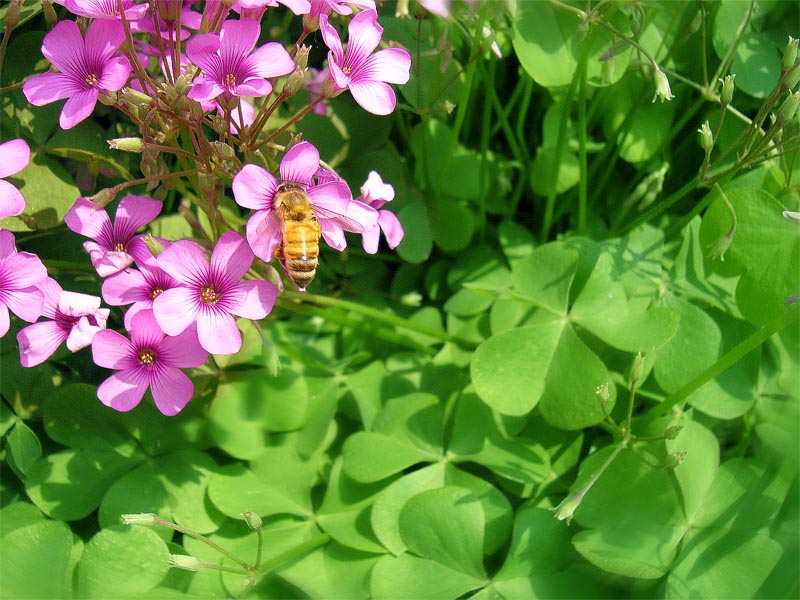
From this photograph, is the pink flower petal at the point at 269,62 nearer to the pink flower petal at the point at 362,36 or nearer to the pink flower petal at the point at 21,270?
the pink flower petal at the point at 362,36

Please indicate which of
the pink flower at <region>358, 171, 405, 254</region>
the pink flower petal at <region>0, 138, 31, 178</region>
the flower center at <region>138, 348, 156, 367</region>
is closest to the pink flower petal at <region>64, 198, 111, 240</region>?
the pink flower petal at <region>0, 138, 31, 178</region>

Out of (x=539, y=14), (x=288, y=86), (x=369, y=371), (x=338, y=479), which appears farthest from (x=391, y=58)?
(x=338, y=479)

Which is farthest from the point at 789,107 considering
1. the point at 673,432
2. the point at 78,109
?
the point at 78,109

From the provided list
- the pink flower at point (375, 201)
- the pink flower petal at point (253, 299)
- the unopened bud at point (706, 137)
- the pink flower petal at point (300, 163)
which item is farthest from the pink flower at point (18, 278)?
the unopened bud at point (706, 137)

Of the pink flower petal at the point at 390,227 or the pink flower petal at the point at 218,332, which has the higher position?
the pink flower petal at the point at 390,227

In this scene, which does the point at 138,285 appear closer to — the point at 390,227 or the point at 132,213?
the point at 132,213

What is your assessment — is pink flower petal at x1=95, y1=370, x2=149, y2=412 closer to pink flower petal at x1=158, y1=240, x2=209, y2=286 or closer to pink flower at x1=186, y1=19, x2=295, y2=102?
pink flower petal at x1=158, y1=240, x2=209, y2=286
